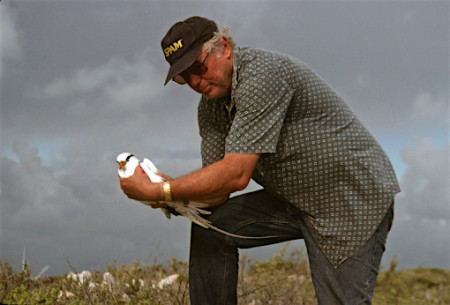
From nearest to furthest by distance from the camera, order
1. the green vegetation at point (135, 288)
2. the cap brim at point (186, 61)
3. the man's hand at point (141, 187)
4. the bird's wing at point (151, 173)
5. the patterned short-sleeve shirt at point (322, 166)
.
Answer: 1. the man's hand at point (141, 187)
2. the bird's wing at point (151, 173)
3. the cap brim at point (186, 61)
4. the patterned short-sleeve shirt at point (322, 166)
5. the green vegetation at point (135, 288)

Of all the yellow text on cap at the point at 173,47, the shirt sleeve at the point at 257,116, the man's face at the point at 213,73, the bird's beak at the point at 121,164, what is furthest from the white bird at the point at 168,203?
the yellow text on cap at the point at 173,47

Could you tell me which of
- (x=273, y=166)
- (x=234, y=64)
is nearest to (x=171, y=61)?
(x=234, y=64)

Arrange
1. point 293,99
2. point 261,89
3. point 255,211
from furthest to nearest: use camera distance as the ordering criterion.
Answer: point 255,211 → point 293,99 → point 261,89

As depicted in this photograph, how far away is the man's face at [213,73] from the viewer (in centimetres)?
339

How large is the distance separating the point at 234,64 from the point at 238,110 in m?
0.34

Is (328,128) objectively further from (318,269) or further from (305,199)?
(318,269)

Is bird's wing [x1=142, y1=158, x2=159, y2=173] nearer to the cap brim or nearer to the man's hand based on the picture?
the man's hand

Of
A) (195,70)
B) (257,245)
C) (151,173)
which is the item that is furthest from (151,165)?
(257,245)

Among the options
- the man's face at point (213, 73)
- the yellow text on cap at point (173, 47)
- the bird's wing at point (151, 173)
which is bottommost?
the bird's wing at point (151, 173)

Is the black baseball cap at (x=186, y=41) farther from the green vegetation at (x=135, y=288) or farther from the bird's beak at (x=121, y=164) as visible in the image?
the green vegetation at (x=135, y=288)

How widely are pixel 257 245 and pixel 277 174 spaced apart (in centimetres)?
62

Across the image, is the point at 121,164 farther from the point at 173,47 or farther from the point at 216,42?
the point at 216,42

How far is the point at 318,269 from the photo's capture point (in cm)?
365

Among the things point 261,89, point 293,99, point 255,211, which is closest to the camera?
point 261,89
